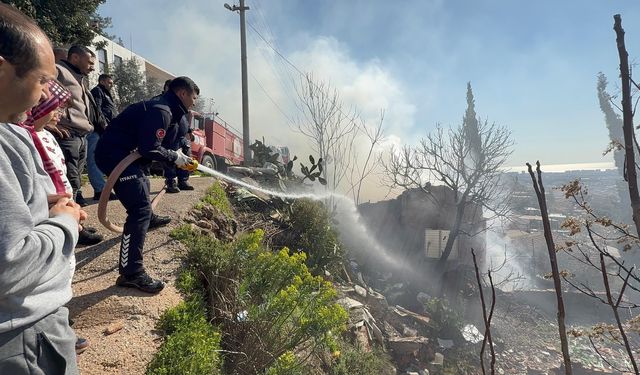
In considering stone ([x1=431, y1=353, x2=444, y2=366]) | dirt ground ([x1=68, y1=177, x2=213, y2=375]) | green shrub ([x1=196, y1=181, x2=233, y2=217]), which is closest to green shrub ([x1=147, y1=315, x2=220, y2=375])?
dirt ground ([x1=68, y1=177, x2=213, y2=375])

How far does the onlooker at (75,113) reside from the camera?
3.23 m

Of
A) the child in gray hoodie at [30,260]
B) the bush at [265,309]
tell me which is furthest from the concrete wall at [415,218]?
the child in gray hoodie at [30,260]

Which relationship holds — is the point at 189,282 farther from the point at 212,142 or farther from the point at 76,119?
the point at 212,142

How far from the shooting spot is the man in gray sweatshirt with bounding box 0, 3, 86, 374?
79cm

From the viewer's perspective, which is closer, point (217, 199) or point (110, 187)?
point (110, 187)

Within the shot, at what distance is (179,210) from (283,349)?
270cm

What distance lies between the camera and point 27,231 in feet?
2.64

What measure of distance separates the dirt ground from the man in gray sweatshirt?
4.43ft

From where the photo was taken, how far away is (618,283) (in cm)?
2025

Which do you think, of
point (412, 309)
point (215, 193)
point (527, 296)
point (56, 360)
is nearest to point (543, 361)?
point (412, 309)

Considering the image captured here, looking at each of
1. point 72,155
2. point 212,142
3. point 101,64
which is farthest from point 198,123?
point 101,64

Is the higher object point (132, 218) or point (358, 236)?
point (132, 218)

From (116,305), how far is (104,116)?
3.28m

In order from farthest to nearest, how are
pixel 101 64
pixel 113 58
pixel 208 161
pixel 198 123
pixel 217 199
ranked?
pixel 113 58 → pixel 101 64 → pixel 198 123 → pixel 208 161 → pixel 217 199
